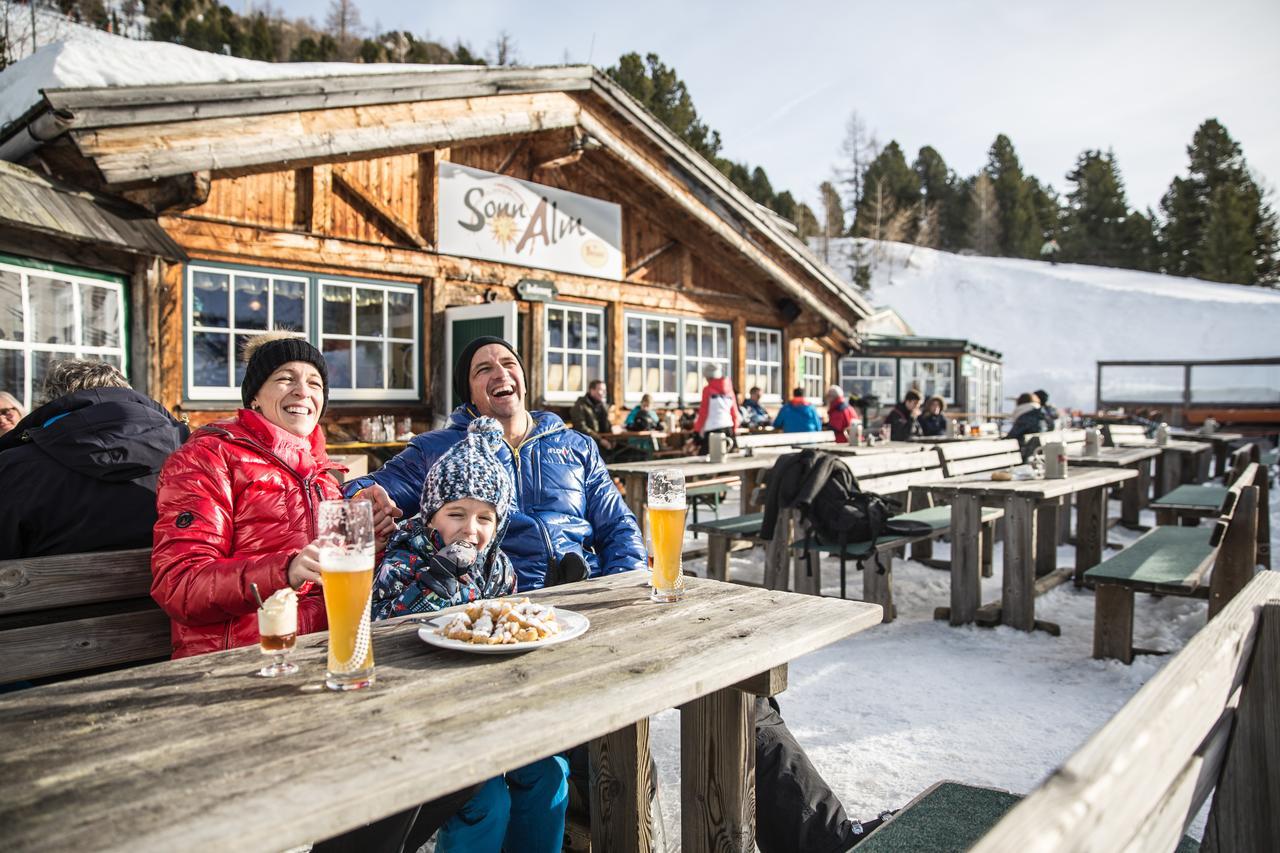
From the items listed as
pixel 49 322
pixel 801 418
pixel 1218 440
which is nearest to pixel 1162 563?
pixel 801 418

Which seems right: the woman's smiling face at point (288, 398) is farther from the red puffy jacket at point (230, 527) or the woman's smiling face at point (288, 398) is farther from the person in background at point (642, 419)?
the person in background at point (642, 419)

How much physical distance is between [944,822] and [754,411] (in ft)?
35.4

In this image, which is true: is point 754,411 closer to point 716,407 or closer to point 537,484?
point 716,407

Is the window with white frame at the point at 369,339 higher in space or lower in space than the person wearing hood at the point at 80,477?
higher

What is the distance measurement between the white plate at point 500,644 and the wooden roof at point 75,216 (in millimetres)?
4862

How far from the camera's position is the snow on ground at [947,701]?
3.14m

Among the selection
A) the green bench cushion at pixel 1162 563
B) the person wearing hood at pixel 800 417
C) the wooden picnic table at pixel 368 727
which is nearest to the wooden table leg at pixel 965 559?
the green bench cushion at pixel 1162 563

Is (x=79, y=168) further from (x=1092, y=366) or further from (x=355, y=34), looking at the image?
(x=1092, y=366)

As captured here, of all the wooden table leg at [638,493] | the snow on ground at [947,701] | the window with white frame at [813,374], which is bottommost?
the snow on ground at [947,701]

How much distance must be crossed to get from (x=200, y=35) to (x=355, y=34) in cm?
1708

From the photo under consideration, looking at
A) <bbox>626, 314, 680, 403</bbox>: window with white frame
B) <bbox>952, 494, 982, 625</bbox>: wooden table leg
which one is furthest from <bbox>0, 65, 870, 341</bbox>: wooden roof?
<bbox>952, 494, 982, 625</bbox>: wooden table leg

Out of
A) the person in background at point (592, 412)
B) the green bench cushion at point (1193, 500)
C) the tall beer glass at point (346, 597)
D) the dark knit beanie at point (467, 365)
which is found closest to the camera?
the tall beer glass at point (346, 597)

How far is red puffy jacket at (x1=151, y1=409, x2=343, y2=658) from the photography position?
1874 mm

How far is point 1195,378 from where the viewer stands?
46750 mm
